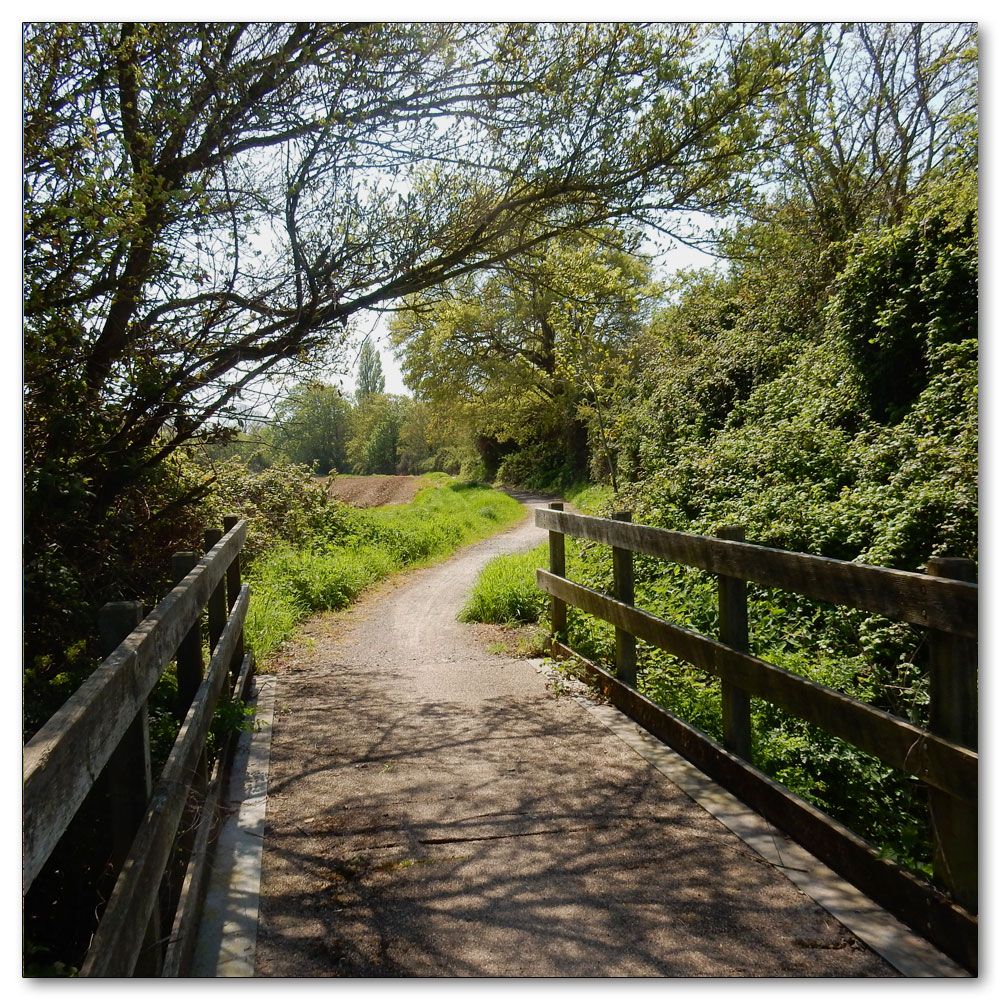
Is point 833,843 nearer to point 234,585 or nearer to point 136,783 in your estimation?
point 136,783

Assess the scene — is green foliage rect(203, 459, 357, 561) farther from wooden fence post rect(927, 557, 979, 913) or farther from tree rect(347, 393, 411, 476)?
wooden fence post rect(927, 557, 979, 913)

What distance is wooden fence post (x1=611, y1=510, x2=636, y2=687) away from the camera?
15.8ft

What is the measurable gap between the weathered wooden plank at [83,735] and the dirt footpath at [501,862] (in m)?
1.00

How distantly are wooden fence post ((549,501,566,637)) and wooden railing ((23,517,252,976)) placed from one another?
10.2 ft

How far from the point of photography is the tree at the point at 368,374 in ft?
20.7

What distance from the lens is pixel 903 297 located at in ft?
24.5

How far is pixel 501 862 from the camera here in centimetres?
307

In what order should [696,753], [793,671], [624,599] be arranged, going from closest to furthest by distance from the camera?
[696,753] < [624,599] < [793,671]

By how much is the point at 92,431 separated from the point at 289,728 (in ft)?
6.77

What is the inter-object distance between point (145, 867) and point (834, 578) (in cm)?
239

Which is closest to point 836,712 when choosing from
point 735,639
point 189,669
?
point 735,639

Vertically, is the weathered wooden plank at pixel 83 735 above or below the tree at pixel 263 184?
below

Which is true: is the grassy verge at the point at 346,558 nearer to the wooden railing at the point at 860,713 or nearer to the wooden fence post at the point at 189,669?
the wooden fence post at the point at 189,669

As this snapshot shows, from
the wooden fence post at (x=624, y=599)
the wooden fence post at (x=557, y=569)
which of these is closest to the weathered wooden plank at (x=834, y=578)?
the wooden fence post at (x=624, y=599)
